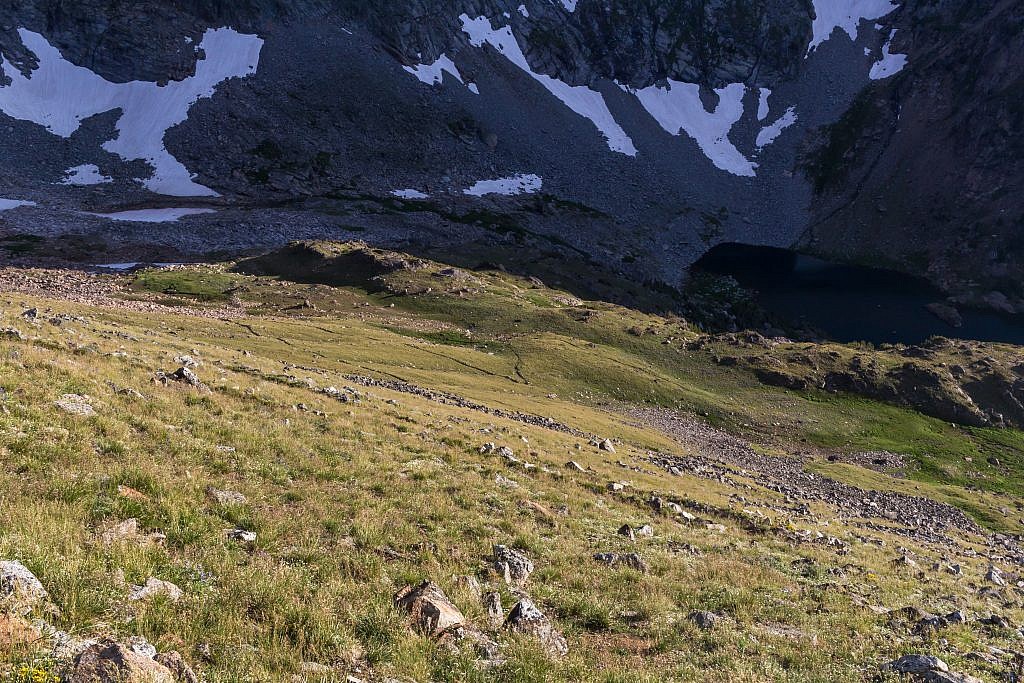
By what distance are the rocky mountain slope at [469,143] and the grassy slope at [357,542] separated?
78414 millimetres

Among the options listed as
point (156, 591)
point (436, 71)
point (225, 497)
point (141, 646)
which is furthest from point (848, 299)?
point (141, 646)

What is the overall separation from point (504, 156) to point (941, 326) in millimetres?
111152

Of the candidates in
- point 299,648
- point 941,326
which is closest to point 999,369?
point 941,326

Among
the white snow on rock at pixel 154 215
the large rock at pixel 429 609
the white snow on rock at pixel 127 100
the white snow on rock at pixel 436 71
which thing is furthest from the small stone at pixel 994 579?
the white snow on rock at pixel 436 71

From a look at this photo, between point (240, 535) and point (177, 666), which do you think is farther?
point (240, 535)

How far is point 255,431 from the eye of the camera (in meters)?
16.7

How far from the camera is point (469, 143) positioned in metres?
157

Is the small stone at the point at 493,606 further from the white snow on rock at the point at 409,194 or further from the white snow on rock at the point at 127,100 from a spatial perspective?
the white snow on rock at the point at 409,194

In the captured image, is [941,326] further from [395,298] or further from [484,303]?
[395,298]

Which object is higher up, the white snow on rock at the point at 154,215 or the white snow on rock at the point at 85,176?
the white snow on rock at the point at 85,176

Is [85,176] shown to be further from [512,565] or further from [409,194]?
[512,565]

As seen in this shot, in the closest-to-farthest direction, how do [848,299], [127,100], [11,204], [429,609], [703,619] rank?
1. [429,609]
2. [703,619]
3. [11,204]
4. [848,299]
5. [127,100]

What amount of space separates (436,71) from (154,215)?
330 ft

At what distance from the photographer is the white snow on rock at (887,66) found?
191 meters
